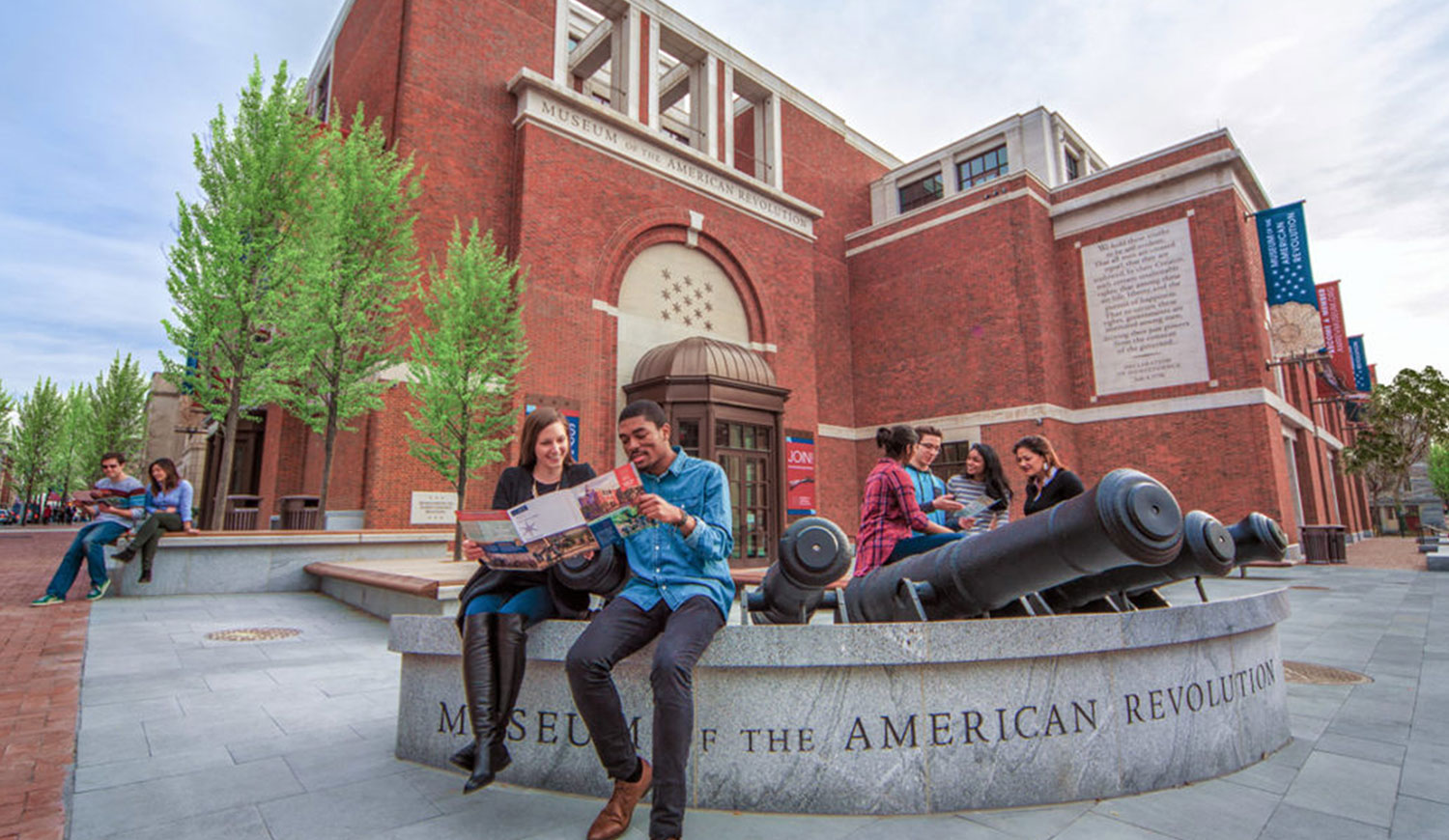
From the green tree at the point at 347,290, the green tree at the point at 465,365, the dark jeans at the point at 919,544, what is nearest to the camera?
the dark jeans at the point at 919,544

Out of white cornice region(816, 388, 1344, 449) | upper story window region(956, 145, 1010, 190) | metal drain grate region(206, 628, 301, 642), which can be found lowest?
metal drain grate region(206, 628, 301, 642)

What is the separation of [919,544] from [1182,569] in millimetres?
1232

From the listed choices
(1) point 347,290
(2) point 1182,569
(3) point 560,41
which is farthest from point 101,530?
(3) point 560,41

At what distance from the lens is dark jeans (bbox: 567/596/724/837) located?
240cm

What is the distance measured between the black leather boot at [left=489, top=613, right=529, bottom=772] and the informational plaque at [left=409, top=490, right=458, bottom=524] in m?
10.9

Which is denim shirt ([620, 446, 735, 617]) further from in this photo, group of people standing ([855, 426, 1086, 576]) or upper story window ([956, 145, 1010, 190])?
upper story window ([956, 145, 1010, 190])

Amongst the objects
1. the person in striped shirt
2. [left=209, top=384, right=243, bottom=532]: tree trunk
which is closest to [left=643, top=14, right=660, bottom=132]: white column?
[left=209, top=384, right=243, bottom=532]: tree trunk

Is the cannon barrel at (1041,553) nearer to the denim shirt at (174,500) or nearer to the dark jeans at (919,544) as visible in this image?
the dark jeans at (919,544)

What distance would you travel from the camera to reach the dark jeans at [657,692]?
240cm

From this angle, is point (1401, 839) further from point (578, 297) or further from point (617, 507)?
point (578, 297)

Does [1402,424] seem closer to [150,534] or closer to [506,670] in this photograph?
[506,670]

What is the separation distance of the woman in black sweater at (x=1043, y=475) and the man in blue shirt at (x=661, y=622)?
2.35 m

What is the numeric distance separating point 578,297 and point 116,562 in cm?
905

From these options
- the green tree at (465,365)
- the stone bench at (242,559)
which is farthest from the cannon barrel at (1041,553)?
the stone bench at (242,559)
